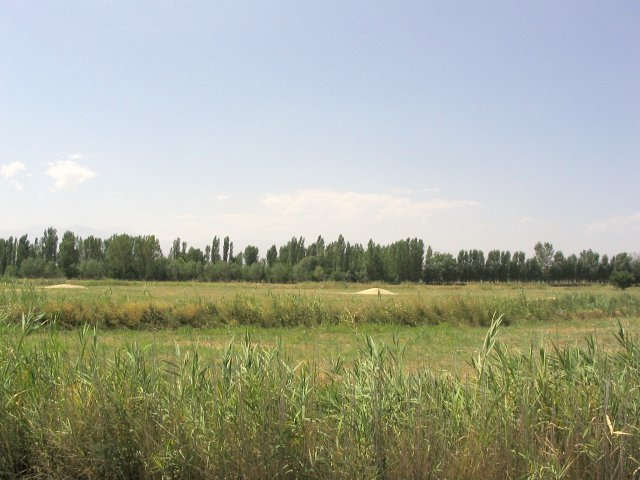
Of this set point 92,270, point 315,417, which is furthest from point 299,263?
point 315,417

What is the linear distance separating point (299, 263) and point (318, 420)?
7957 centimetres

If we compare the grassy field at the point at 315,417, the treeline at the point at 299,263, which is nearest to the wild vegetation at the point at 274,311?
the grassy field at the point at 315,417

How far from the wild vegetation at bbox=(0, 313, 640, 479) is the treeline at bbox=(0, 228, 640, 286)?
60425mm

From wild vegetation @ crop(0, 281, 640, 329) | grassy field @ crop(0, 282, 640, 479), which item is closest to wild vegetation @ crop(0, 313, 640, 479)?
grassy field @ crop(0, 282, 640, 479)

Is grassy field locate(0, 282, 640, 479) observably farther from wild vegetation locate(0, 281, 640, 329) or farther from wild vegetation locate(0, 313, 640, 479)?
wild vegetation locate(0, 281, 640, 329)

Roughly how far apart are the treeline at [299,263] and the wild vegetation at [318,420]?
60.4 m

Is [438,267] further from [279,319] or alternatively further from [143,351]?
[143,351]

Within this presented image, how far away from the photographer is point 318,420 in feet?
12.5

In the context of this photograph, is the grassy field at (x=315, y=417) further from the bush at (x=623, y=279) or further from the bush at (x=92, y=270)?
the bush at (x=92, y=270)

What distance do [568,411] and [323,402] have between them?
2.01 m

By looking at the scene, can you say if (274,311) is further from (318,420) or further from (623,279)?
(623,279)

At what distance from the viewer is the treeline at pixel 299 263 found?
228ft

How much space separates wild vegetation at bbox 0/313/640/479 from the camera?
11.6 feet

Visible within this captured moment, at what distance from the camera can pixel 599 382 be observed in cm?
397
